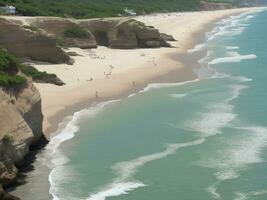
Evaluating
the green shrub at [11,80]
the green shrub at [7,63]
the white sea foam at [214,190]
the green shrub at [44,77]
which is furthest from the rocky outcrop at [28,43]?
the white sea foam at [214,190]

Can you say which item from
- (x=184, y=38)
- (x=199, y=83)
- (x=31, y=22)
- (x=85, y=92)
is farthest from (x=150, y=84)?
(x=184, y=38)

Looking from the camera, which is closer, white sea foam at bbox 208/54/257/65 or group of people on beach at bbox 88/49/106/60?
group of people on beach at bbox 88/49/106/60

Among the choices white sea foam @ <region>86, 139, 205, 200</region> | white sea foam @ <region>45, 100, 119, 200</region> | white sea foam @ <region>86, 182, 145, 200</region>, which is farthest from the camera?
white sea foam @ <region>45, 100, 119, 200</region>

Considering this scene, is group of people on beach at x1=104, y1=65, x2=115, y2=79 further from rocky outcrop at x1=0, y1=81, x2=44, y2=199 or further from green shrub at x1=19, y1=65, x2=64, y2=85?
rocky outcrop at x1=0, y1=81, x2=44, y2=199

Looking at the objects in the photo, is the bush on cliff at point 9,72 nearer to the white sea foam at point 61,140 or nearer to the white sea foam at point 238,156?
the white sea foam at point 61,140

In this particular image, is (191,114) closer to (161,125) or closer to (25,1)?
(161,125)

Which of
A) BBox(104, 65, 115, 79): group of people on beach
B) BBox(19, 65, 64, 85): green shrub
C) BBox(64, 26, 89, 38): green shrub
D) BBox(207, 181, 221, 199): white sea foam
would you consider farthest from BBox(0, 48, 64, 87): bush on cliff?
BBox(64, 26, 89, 38): green shrub
